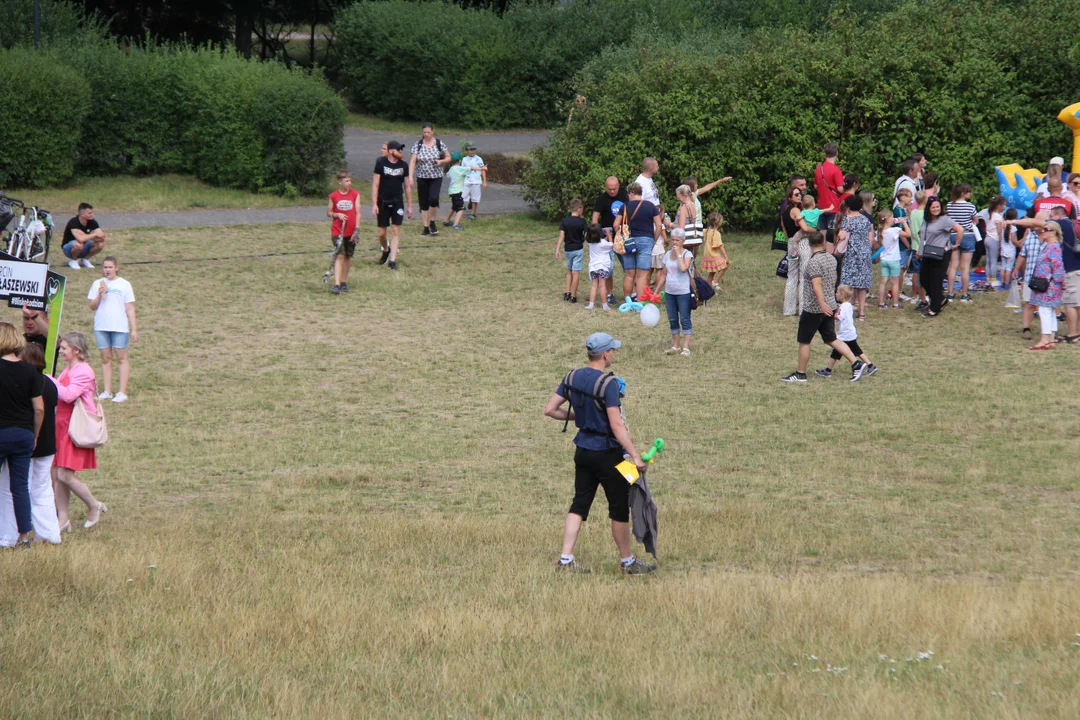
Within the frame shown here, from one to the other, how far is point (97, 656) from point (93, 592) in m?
1.26

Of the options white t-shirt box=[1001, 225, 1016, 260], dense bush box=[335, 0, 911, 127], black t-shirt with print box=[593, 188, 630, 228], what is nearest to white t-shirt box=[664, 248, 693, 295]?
black t-shirt with print box=[593, 188, 630, 228]

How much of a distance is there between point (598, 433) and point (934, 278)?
10.1m

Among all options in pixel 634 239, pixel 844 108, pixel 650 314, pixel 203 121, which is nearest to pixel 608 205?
pixel 634 239

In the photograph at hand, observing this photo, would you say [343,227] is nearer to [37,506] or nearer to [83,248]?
[83,248]

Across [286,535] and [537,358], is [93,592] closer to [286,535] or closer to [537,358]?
[286,535]

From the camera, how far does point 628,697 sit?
5.98 meters

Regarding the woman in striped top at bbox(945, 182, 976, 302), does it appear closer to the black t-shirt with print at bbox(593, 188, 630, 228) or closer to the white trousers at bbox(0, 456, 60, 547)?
the black t-shirt with print at bbox(593, 188, 630, 228)

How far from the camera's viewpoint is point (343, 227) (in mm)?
17344

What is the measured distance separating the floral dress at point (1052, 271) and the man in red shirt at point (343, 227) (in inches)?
359

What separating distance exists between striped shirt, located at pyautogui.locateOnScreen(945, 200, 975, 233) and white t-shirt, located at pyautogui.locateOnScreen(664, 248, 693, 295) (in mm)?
4627

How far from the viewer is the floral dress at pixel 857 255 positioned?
52.1ft

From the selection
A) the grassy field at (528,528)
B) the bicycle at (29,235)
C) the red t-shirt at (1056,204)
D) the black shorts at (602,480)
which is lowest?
the grassy field at (528,528)

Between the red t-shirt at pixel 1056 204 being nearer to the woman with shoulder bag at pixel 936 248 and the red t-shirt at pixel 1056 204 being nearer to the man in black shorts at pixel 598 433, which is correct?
the woman with shoulder bag at pixel 936 248

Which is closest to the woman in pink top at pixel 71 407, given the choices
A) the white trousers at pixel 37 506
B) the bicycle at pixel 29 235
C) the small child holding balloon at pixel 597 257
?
the white trousers at pixel 37 506
